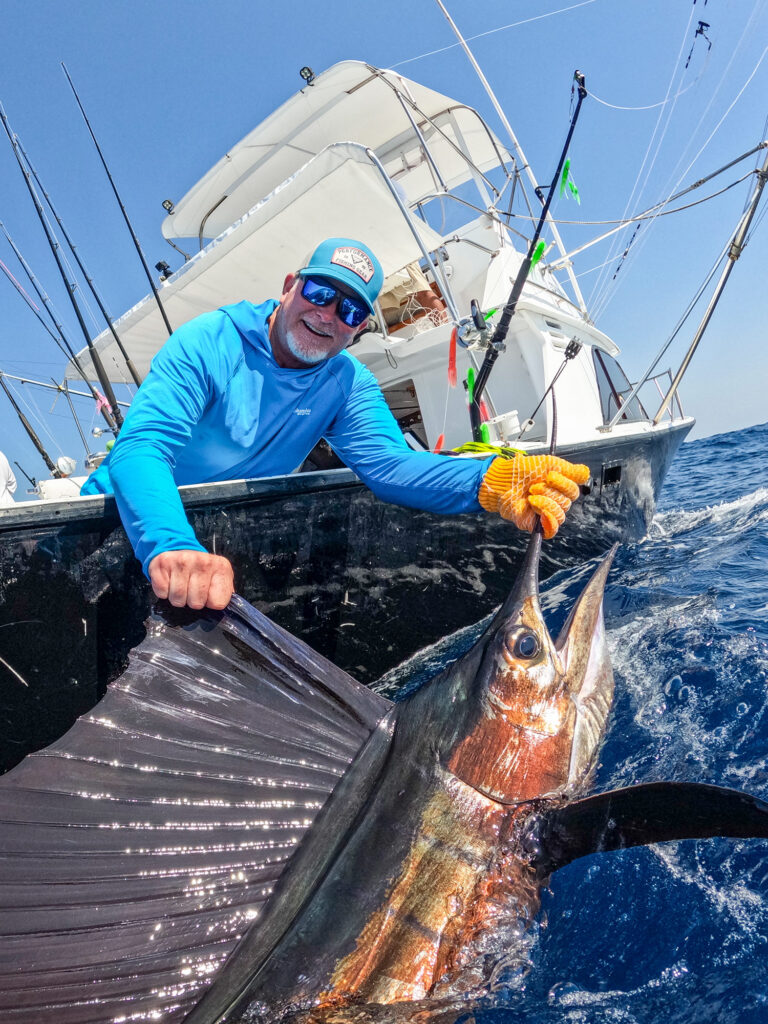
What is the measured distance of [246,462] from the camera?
279cm

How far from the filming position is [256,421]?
8.70 feet

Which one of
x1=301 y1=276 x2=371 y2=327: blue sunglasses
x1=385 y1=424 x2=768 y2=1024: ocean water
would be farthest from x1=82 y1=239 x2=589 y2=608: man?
x1=385 y1=424 x2=768 y2=1024: ocean water

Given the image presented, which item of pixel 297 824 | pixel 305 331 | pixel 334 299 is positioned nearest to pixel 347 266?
pixel 334 299

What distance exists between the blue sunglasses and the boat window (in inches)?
188

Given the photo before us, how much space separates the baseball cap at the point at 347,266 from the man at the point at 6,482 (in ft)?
8.95

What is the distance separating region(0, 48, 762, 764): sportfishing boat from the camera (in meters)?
2.12

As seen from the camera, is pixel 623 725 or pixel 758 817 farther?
pixel 623 725

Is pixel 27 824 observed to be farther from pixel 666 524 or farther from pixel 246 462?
pixel 666 524

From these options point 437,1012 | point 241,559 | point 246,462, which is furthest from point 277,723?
point 246,462

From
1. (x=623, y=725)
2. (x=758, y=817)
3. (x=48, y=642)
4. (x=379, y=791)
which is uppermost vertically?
(x=48, y=642)

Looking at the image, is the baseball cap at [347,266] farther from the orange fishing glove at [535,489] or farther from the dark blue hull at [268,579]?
the orange fishing glove at [535,489]

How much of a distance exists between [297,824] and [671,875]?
975 millimetres

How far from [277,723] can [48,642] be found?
1.00 m

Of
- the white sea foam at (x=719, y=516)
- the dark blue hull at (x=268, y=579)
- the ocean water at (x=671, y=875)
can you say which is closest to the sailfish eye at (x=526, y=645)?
the ocean water at (x=671, y=875)
